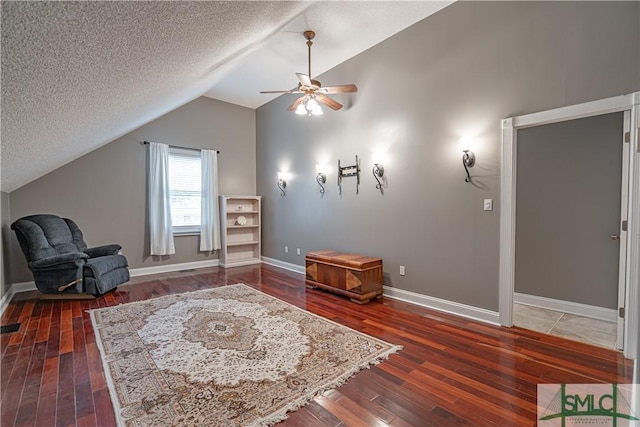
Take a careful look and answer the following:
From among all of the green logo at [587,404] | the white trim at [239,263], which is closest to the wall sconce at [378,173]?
the green logo at [587,404]

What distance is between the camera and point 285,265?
591 cm

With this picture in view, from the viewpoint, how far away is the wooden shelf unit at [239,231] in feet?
19.9

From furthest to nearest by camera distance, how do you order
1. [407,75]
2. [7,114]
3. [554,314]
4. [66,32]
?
1. [407,75]
2. [554,314]
3. [7,114]
4. [66,32]

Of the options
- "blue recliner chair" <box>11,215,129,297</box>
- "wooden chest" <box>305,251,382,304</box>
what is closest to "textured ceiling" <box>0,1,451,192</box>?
"blue recliner chair" <box>11,215,129,297</box>

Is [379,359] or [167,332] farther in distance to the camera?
[167,332]

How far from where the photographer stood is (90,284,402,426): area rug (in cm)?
178

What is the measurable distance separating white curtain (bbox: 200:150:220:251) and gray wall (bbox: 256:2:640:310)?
2356 mm

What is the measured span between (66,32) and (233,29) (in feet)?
4.85

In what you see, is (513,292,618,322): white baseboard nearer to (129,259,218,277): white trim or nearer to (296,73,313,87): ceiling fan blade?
(296,73,313,87): ceiling fan blade

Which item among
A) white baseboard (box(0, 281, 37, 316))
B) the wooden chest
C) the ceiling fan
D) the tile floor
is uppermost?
the ceiling fan

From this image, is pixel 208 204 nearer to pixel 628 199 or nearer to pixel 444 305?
pixel 444 305

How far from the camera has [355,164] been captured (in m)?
4.47

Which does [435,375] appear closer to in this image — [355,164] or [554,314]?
[554,314]

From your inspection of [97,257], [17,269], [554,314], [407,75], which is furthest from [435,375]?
[17,269]
